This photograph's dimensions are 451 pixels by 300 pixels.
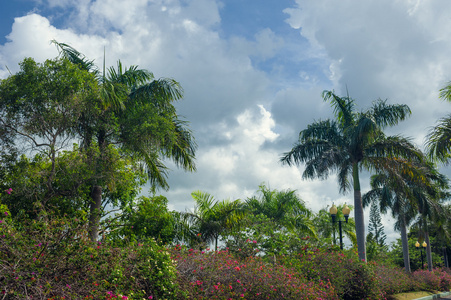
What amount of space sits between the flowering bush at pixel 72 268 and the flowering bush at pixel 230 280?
862 millimetres

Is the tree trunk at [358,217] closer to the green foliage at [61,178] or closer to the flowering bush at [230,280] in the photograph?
the flowering bush at [230,280]

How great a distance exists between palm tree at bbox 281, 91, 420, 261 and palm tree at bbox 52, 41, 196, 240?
26.3ft

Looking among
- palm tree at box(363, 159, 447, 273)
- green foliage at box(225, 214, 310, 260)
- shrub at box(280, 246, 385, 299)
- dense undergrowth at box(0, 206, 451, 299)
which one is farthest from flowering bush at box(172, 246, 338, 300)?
palm tree at box(363, 159, 447, 273)

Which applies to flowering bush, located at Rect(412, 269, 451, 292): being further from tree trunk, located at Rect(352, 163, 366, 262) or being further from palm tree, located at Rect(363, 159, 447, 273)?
tree trunk, located at Rect(352, 163, 366, 262)

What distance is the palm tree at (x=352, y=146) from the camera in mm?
20958

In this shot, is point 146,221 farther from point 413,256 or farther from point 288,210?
point 413,256

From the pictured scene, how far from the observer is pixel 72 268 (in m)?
6.50

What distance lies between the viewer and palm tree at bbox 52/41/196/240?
51.0 ft

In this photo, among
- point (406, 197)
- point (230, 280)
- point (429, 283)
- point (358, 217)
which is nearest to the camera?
point (230, 280)

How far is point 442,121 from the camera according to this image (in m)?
17.6

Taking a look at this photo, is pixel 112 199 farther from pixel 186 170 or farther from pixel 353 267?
pixel 353 267

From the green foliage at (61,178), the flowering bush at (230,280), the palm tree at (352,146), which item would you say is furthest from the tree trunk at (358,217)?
the green foliage at (61,178)

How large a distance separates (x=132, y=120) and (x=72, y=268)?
33.6ft

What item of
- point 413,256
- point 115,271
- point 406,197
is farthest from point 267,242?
point 413,256
